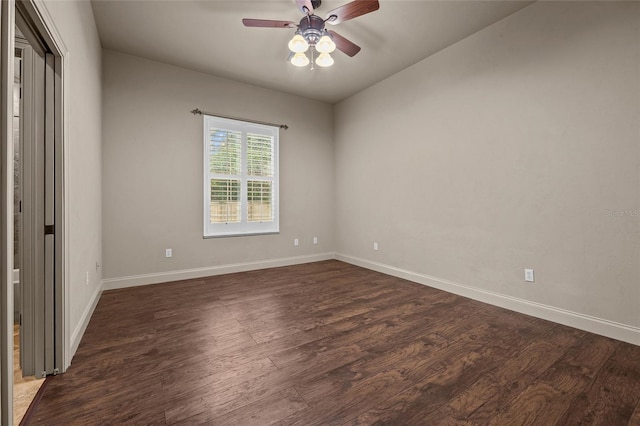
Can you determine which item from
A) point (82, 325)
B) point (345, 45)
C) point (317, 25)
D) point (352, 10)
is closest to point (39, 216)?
point (82, 325)

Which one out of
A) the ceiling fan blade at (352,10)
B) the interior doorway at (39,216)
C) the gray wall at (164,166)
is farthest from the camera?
the gray wall at (164,166)

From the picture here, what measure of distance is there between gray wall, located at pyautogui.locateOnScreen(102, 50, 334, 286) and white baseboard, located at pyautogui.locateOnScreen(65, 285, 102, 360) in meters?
0.69

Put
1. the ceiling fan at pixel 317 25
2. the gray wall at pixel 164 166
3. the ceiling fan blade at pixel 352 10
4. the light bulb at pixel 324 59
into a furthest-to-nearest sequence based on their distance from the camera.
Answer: the gray wall at pixel 164 166
the light bulb at pixel 324 59
the ceiling fan at pixel 317 25
the ceiling fan blade at pixel 352 10

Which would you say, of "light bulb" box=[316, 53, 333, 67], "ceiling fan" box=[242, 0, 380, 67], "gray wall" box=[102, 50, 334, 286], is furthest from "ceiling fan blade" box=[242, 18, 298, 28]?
"gray wall" box=[102, 50, 334, 286]

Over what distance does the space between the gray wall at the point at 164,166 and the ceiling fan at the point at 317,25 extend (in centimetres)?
201

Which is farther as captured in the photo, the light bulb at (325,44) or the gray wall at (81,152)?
the light bulb at (325,44)

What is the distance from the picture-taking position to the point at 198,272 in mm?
4047

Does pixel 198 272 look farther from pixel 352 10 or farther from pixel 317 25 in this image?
pixel 352 10

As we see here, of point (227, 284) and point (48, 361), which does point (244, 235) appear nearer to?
point (227, 284)

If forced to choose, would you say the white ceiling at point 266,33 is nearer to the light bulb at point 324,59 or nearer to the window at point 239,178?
the light bulb at point 324,59

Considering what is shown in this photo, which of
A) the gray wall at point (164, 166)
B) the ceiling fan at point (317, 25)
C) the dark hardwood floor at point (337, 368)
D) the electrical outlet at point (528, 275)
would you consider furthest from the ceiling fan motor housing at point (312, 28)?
the electrical outlet at point (528, 275)

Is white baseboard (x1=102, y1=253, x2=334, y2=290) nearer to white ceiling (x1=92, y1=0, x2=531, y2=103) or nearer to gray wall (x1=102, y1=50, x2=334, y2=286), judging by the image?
gray wall (x1=102, y1=50, x2=334, y2=286)

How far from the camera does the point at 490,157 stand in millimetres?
3049

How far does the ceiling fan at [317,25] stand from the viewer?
2242mm
